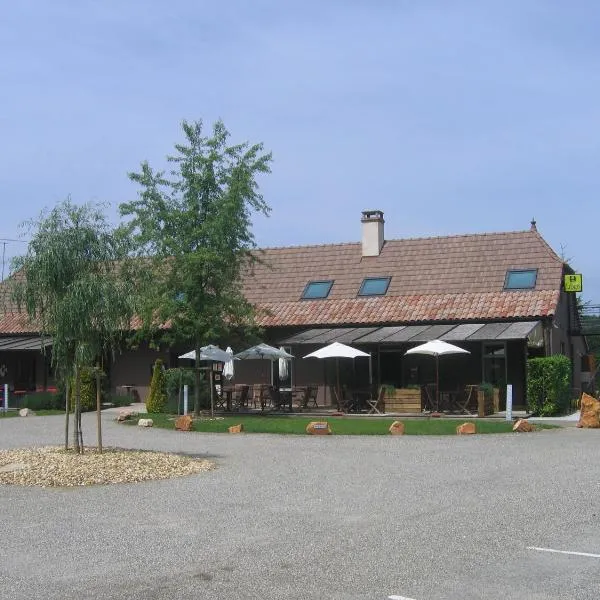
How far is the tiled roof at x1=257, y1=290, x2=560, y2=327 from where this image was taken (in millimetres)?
25062

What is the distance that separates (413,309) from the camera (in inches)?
1048

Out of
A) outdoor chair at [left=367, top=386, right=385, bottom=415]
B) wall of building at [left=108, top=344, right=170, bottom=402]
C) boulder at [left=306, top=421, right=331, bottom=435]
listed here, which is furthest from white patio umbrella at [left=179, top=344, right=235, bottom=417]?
boulder at [left=306, top=421, right=331, bottom=435]

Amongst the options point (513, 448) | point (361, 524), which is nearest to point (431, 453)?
point (513, 448)

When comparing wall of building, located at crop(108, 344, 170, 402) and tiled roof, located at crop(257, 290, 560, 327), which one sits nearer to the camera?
tiled roof, located at crop(257, 290, 560, 327)

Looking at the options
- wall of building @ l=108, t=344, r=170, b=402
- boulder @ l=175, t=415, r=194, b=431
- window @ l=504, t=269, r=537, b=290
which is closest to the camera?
boulder @ l=175, t=415, r=194, b=431

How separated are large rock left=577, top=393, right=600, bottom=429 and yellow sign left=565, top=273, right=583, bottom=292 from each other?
860cm

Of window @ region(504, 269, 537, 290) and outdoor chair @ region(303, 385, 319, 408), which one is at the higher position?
window @ region(504, 269, 537, 290)

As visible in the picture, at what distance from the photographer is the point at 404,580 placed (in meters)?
6.53

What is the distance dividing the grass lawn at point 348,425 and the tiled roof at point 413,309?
4.42 metres

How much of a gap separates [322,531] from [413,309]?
Answer: 60.7ft

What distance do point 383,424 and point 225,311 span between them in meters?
5.37

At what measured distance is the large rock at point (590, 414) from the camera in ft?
64.6

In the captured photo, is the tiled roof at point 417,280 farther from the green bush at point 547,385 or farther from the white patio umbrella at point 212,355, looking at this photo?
the green bush at point 547,385

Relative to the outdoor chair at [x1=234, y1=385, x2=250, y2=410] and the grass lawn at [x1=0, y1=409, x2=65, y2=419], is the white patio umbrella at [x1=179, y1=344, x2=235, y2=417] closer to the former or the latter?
the outdoor chair at [x1=234, y1=385, x2=250, y2=410]
